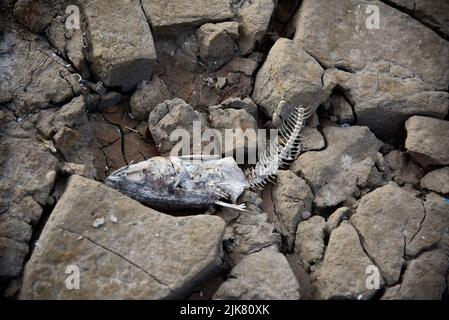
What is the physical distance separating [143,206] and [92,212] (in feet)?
1.09

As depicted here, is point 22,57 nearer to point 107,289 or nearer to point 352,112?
point 107,289

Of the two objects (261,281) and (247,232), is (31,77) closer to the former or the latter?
(247,232)

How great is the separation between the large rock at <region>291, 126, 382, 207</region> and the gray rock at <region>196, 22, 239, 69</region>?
3.58 feet

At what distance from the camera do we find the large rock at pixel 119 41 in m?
4.02

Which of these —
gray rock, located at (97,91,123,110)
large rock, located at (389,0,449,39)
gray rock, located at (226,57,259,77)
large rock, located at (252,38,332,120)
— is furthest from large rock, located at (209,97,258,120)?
large rock, located at (389,0,449,39)

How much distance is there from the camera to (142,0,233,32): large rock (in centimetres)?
424

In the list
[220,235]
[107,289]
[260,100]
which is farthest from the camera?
[260,100]

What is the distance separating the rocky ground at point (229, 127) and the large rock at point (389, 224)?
11mm

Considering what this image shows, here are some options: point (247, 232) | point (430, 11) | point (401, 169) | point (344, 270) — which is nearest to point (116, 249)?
point (247, 232)

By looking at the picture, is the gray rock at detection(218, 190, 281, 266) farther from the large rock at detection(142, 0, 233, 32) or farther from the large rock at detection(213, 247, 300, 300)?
the large rock at detection(142, 0, 233, 32)

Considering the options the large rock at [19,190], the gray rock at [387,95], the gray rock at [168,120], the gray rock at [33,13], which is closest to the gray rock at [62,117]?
the large rock at [19,190]

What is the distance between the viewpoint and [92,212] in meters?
3.38

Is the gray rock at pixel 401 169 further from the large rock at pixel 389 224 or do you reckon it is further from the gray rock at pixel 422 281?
the gray rock at pixel 422 281

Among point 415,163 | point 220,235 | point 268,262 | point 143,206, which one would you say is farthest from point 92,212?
point 415,163
